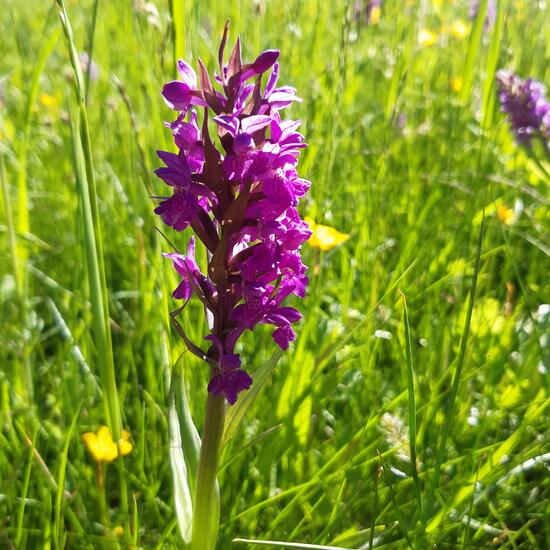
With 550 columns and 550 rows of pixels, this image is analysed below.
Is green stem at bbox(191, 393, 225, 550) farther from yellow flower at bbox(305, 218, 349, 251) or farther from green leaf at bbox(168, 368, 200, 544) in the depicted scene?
yellow flower at bbox(305, 218, 349, 251)

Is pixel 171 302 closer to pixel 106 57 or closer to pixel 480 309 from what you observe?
pixel 480 309

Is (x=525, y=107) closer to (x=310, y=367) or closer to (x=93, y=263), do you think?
(x=310, y=367)

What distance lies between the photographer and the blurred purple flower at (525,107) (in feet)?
6.32

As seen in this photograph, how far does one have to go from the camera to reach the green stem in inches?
37.0

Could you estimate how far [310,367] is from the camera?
1.26 metres

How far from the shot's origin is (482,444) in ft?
4.22

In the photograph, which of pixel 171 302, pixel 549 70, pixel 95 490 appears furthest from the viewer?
pixel 549 70

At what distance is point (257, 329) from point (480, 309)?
602 mm

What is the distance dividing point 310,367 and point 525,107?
1.24 metres

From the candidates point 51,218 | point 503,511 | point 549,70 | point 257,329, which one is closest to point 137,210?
point 51,218

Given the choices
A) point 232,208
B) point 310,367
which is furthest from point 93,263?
point 310,367

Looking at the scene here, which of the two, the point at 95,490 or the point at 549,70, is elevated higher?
the point at 549,70

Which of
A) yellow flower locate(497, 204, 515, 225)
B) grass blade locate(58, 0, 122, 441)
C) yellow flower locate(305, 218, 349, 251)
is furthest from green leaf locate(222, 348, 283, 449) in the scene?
yellow flower locate(497, 204, 515, 225)

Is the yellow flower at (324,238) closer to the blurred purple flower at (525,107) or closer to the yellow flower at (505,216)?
the yellow flower at (505,216)
